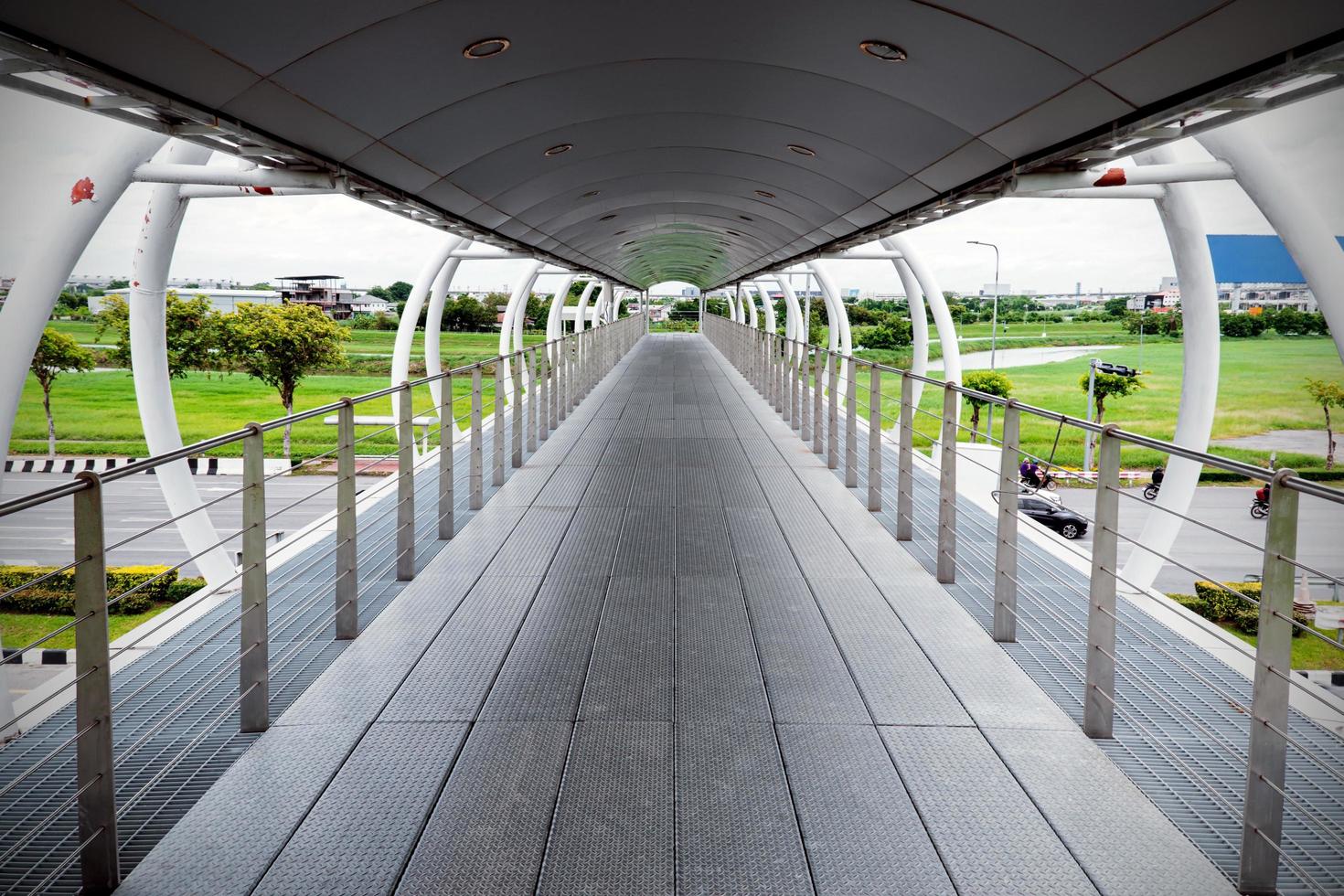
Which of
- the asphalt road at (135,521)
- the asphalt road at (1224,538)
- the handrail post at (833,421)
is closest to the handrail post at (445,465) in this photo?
the handrail post at (833,421)

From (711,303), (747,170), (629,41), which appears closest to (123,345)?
(711,303)

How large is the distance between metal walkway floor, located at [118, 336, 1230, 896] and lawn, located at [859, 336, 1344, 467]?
4394cm

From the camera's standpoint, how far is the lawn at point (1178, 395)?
2249 inches

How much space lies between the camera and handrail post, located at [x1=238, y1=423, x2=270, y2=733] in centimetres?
291

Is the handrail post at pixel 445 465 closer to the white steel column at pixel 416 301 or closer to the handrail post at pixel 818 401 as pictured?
the handrail post at pixel 818 401

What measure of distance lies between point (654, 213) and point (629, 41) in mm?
9451

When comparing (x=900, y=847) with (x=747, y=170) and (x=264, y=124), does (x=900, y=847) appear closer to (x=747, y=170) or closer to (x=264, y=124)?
(x=264, y=124)

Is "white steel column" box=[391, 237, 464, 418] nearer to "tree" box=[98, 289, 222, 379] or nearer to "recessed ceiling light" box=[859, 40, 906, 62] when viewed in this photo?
"recessed ceiling light" box=[859, 40, 906, 62]

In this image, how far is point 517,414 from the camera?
7.98 m

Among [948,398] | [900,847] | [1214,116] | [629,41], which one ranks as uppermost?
[629,41]

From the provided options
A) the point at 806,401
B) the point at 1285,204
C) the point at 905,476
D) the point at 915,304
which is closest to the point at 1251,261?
the point at 915,304

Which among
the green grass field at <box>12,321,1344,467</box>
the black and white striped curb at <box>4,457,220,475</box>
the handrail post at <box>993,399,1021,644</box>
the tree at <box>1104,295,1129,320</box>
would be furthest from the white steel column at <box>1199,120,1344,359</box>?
the black and white striped curb at <box>4,457,220,475</box>

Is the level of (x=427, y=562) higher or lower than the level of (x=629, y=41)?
lower

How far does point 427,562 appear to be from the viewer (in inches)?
196
